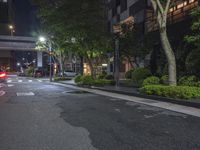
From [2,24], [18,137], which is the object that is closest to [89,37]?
[18,137]

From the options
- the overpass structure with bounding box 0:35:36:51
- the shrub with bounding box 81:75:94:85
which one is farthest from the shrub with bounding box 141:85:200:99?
the overpass structure with bounding box 0:35:36:51

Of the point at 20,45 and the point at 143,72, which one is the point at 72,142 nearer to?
the point at 143,72

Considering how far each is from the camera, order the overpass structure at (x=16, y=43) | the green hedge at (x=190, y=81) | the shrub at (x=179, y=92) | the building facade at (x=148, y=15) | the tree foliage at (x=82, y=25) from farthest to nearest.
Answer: the overpass structure at (x=16, y=43) < the tree foliage at (x=82, y=25) < the building facade at (x=148, y=15) < the green hedge at (x=190, y=81) < the shrub at (x=179, y=92)

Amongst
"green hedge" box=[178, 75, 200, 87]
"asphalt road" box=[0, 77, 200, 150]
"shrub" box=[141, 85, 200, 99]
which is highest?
"green hedge" box=[178, 75, 200, 87]

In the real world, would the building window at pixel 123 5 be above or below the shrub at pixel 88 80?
above

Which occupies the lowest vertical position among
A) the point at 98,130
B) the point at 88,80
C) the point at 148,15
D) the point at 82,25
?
the point at 98,130

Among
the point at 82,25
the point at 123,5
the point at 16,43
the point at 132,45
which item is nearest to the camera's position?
the point at 132,45

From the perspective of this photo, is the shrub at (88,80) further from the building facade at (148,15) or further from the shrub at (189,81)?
the shrub at (189,81)

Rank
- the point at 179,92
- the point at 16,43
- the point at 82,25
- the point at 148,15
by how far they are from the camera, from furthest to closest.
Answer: the point at 16,43
the point at 148,15
the point at 82,25
the point at 179,92

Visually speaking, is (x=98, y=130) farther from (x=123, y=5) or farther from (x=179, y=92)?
(x=123, y=5)

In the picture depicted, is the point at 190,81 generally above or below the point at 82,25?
below

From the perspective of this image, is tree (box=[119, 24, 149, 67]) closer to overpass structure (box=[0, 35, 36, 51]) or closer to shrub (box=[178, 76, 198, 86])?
shrub (box=[178, 76, 198, 86])

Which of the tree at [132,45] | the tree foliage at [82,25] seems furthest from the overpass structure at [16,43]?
the tree at [132,45]

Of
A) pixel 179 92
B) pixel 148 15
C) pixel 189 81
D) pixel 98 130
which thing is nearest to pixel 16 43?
pixel 148 15
